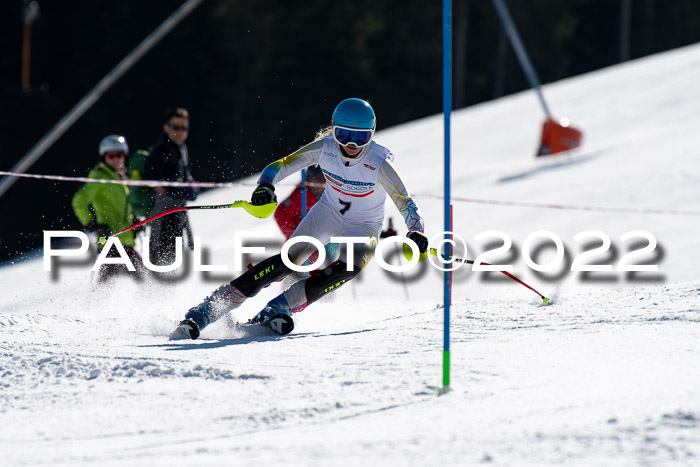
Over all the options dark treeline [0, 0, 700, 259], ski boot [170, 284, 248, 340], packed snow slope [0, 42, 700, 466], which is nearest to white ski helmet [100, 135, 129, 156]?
packed snow slope [0, 42, 700, 466]

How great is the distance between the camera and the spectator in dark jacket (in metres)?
8.07

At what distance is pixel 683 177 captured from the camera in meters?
13.2

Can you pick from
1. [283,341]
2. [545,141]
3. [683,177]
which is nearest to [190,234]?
[283,341]

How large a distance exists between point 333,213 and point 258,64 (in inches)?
1239

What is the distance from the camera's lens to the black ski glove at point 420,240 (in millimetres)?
5332

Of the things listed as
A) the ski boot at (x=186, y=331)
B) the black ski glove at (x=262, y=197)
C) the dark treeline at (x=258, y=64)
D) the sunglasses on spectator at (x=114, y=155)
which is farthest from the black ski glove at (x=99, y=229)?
the dark treeline at (x=258, y=64)

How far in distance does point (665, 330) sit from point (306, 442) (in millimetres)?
2381

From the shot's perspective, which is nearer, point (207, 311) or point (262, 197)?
point (262, 197)

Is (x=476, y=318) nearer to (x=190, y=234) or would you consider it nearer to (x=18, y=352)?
(x=18, y=352)

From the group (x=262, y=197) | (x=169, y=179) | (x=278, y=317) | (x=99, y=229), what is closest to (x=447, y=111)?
(x=262, y=197)

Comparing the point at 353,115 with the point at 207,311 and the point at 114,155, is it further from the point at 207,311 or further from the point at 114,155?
the point at 114,155

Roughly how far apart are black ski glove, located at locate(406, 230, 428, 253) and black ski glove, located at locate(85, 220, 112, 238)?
3.52 meters

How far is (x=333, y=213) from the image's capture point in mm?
6316

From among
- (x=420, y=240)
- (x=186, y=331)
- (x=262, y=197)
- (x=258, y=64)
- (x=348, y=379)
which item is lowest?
(x=348, y=379)
